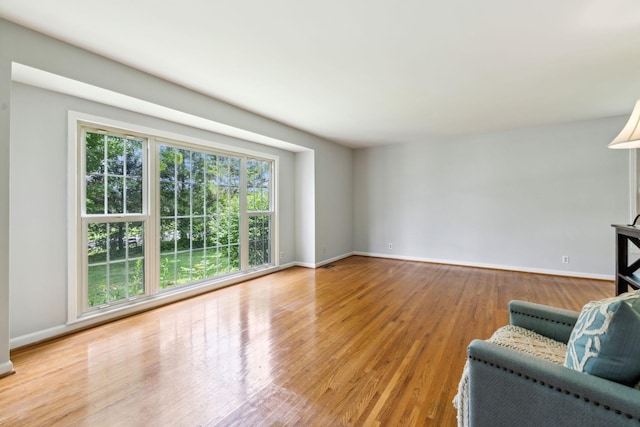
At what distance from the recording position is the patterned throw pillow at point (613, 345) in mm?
937

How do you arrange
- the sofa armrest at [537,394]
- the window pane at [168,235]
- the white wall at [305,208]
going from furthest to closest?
the white wall at [305,208]
the window pane at [168,235]
the sofa armrest at [537,394]

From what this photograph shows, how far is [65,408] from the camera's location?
5.45 feet

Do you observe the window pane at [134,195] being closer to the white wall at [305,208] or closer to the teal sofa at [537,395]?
the white wall at [305,208]

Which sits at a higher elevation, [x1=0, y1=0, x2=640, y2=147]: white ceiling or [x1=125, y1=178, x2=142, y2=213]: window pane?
[x1=0, y1=0, x2=640, y2=147]: white ceiling

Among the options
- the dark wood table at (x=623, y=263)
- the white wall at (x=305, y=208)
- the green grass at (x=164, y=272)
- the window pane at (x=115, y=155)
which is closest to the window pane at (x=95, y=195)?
the window pane at (x=115, y=155)

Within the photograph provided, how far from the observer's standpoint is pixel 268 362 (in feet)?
7.05

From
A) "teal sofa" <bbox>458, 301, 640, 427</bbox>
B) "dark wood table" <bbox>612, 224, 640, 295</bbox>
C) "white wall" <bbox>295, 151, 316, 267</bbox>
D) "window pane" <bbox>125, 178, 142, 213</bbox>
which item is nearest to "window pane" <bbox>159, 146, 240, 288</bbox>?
"window pane" <bbox>125, 178, 142, 213</bbox>

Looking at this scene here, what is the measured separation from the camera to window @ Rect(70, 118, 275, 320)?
9.41 ft

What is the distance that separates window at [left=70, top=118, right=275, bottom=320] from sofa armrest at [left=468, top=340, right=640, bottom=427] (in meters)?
3.43

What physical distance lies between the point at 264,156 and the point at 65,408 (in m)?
3.93

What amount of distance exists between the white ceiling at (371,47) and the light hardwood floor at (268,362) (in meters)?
2.54

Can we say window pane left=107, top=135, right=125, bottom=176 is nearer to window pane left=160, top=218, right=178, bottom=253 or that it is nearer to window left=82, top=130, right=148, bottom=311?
window left=82, top=130, right=148, bottom=311

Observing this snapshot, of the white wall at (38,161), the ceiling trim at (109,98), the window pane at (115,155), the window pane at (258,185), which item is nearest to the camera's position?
the white wall at (38,161)

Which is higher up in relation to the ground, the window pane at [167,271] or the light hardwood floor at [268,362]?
the window pane at [167,271]
